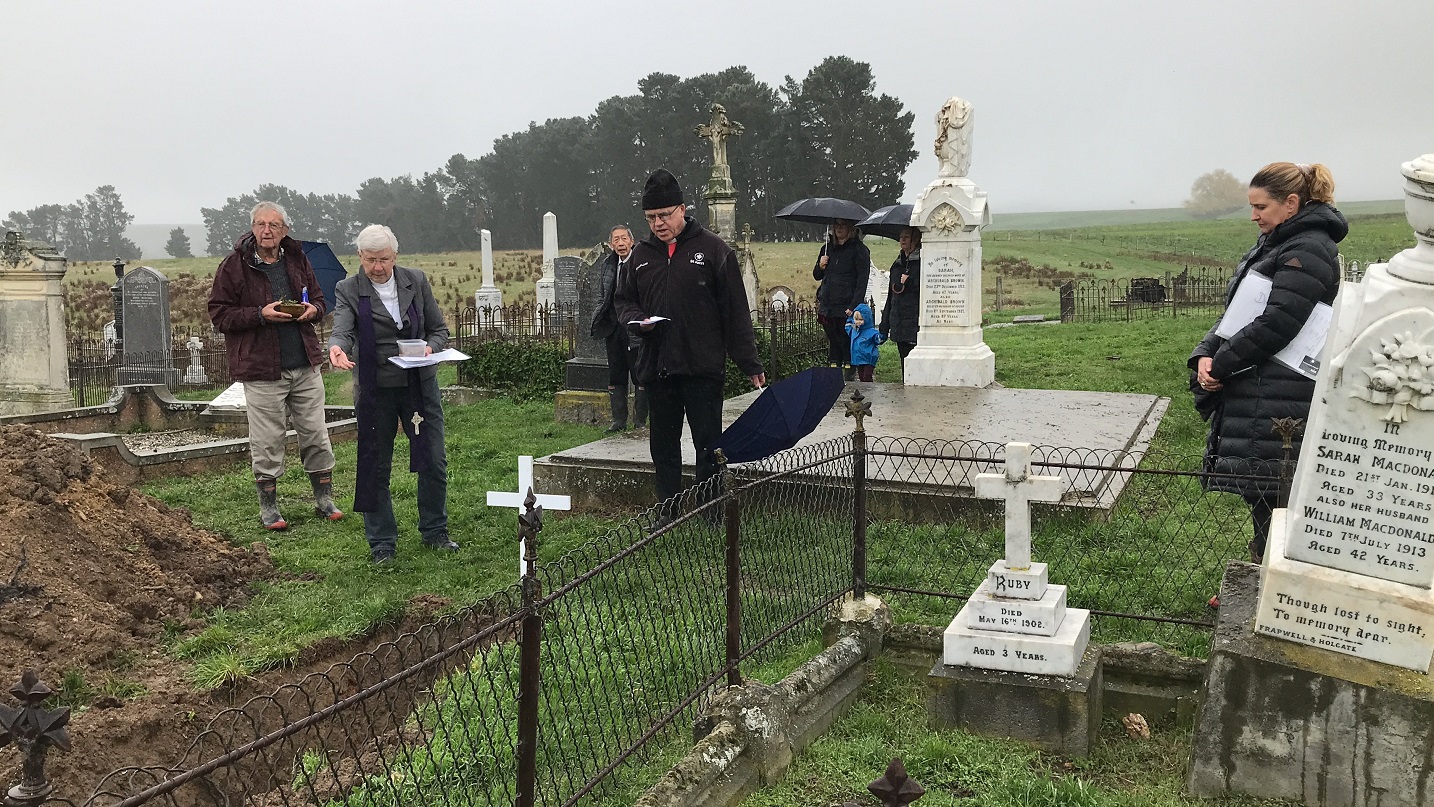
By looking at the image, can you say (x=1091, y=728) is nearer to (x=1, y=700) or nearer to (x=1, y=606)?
(x=1, y=700)

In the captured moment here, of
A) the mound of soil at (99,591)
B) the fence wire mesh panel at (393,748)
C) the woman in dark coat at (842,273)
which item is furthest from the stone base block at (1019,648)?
the woman in dark coat at (842,273)

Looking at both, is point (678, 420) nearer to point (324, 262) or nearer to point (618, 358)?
point (618, 358)

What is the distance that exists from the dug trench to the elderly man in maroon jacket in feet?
2.28

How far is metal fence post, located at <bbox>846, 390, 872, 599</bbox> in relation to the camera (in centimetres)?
498

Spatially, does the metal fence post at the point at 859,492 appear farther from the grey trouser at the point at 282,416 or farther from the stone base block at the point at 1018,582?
the grey trouser at the point at 282,416

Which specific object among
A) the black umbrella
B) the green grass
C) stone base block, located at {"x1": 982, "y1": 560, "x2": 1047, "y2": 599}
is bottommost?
the green grass

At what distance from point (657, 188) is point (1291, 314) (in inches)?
121

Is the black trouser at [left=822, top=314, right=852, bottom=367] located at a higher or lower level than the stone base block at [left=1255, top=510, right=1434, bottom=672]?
higher

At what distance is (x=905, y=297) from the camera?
473 inches

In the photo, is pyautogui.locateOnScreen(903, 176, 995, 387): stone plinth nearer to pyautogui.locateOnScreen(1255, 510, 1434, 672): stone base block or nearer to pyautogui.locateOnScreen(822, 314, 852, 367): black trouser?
pyautogui.locateOnScreen(822, 314, 852, 367): black trouser

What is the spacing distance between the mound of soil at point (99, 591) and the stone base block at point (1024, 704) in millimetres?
2938

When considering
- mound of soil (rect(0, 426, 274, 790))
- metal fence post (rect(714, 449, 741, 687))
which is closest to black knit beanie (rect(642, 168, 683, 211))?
metal fence post (rect(714, 449, 741, 687))

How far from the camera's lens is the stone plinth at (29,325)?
12.3 meters

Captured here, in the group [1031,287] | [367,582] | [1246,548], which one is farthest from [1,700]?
[1031,287]
